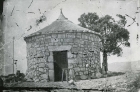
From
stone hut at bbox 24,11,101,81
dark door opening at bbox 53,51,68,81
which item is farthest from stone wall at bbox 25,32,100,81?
dark door opening at bbox 53,51,68,81

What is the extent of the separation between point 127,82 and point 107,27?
2.20 m

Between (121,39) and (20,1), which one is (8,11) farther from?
(121,39)

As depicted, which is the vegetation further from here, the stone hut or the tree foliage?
the stone hut

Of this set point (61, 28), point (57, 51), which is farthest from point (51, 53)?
point (61, 28)

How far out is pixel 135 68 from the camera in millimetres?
4914

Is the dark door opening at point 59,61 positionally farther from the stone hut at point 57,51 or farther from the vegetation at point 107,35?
the vegetation at point 107,35

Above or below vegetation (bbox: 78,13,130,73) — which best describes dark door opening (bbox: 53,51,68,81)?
below

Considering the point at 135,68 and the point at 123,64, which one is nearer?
the point at 135,68

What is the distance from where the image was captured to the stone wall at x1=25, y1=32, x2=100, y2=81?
533 cm

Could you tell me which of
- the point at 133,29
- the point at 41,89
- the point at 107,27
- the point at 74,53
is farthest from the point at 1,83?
the point at 107,27

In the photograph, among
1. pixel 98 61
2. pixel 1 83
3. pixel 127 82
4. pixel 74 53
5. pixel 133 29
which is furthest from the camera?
pixel 98 61

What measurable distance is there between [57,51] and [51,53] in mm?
156

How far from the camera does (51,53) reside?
539 centimetres

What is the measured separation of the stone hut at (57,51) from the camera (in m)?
5.33
